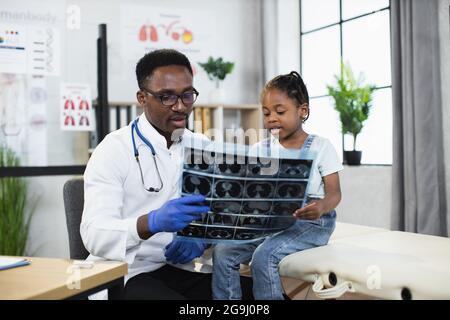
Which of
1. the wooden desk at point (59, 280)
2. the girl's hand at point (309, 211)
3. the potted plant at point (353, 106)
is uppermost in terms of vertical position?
the potted plant at point (353, 106)

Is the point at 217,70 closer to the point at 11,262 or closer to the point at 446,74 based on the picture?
the point at 446,74

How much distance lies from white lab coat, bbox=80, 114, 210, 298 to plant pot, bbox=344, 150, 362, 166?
2006 mm

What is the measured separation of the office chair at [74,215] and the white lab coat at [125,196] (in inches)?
6.7

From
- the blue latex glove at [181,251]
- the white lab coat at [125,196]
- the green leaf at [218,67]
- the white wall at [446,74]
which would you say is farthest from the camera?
the green leaf at [218,67]

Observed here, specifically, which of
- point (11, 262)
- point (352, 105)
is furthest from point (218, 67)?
point (11, 262)

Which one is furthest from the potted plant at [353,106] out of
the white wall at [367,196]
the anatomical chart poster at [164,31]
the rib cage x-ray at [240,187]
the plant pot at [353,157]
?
the rib cage x-ray at [240,187]

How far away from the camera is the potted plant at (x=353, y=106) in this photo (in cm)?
297

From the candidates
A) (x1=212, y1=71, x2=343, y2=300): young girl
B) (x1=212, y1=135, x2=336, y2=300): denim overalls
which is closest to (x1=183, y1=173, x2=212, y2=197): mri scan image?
(x1=212, y1=71, x2=343, y2=300): young girl

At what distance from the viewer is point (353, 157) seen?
3045 millimetres

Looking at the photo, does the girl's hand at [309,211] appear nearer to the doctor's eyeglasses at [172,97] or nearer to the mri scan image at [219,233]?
the mri scan image at [219,233]

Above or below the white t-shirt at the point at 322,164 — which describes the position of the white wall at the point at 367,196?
below

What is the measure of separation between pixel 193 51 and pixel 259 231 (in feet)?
10.5

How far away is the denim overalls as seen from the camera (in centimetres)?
132
